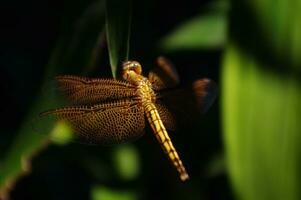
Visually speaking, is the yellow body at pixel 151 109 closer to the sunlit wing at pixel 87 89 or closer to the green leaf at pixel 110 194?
the sunlit wing at pixel 87 89

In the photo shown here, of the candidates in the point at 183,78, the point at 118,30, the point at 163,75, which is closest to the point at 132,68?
the point at 163,75

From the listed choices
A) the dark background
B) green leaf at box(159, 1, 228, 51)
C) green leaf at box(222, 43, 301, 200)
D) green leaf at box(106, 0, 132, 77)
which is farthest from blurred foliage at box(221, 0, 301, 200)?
green leaf at box(159, 1, 228, 51)

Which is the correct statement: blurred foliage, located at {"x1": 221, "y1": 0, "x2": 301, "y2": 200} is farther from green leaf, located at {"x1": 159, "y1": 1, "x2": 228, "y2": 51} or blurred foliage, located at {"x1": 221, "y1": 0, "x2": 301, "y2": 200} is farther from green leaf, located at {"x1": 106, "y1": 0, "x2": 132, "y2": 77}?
green leaf, located at {"x1": 159, "y1": 1, "x2": 228, "y2": 51}

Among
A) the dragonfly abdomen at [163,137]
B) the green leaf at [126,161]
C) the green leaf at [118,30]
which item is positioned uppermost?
the green leaf at [118,30]

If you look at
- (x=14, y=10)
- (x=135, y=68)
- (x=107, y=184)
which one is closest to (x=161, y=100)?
(x=135, y=68)

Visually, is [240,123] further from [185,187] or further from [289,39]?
[185,187]

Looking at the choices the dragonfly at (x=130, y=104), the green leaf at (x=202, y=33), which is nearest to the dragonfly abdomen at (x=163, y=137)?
the dragonfly at (x=130, y=104)

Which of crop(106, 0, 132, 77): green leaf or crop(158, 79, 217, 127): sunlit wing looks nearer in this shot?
crop(106, 0, 132, 77): green leaf
